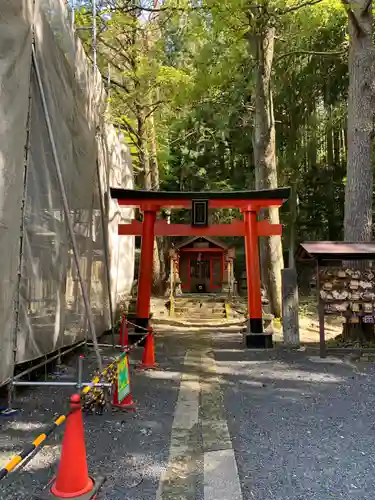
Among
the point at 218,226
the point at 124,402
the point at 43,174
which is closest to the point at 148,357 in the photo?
the point at 124,402

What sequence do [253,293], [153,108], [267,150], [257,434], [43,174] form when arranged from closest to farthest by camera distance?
[257,434]
[43,174]
[253,293]
[267,150]
[153,108]

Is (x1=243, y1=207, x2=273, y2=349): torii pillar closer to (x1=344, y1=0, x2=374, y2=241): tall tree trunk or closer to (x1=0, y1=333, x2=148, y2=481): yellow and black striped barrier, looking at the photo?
(x1=344, y1=0, x2=374, y2=241): tall tree trunk

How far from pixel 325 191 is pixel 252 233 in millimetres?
14917

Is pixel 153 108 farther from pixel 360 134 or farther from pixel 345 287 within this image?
pixel 345 287

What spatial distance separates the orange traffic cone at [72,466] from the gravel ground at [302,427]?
3.90ft

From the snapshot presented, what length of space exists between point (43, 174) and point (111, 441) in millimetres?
3426

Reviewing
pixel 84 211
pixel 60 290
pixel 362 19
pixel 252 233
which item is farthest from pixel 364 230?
pixel 60 290

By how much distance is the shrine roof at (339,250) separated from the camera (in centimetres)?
791

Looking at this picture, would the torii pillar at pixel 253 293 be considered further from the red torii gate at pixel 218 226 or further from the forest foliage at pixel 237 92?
the forest foliage at pixel 237 92

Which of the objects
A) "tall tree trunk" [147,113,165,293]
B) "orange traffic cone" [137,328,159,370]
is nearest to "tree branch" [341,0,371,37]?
"orange traffic cone" [137,328,159,370]

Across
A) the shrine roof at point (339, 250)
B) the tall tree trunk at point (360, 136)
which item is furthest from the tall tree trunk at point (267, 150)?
the shrine roof at point (339, 250)

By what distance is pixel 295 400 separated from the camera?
545 centimetres

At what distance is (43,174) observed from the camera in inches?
220

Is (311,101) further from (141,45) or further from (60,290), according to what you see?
(60,290)
